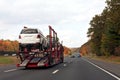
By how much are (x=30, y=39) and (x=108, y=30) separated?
49.1m

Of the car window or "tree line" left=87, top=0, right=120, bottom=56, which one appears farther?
"tree line" left=87, top=0, right=120, bottom=56

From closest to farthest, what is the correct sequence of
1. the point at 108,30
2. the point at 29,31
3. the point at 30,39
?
the point at 30,39, the point at 29,31, the point at 108,30

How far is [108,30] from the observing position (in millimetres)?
75438

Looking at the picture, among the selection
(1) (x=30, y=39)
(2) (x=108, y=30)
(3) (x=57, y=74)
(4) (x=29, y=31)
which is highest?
(2) (x=108, y=30)

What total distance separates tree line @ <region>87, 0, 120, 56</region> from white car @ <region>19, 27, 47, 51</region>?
3088cm

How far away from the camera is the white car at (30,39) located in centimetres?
2805

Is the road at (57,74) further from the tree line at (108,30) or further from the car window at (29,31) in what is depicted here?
the tree line at (108,30)

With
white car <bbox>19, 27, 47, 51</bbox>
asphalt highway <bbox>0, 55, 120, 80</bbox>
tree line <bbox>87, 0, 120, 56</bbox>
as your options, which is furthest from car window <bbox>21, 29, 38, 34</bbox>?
tree line <bbox>87, 0, 120, 56</bbox>

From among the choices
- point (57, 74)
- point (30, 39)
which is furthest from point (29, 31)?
point (57, 74)

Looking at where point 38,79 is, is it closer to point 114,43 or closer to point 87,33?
point 114,43

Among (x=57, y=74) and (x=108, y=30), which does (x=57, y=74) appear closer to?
(x=57, y=74)

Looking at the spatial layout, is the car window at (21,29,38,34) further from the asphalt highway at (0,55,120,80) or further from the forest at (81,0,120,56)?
the forest at (81,0,120,56)

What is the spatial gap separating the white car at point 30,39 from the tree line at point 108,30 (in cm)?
3088

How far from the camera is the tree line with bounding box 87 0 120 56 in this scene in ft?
193
